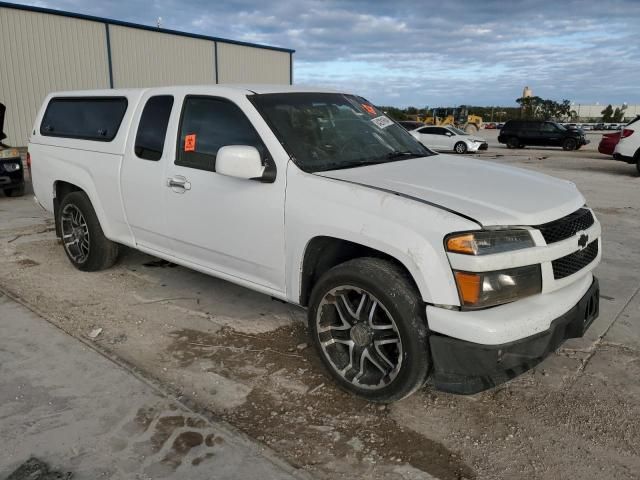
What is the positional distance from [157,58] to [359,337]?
25.6 m

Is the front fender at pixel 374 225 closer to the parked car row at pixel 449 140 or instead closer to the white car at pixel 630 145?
the white car at pixel 630 145

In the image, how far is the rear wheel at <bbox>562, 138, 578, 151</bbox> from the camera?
85.1 ft

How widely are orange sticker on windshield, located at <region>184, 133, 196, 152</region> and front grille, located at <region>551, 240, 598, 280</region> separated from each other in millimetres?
2555

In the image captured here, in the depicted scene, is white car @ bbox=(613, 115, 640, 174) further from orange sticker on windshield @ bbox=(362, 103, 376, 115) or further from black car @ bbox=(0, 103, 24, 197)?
black car @ bbox=(0, 103, 24, 197)

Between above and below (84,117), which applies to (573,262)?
below

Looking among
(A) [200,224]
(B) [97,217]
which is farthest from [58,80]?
(A) [200,224]

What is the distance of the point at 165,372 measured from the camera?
346cm

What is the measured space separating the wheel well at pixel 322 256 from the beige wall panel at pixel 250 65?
26574 millimetres

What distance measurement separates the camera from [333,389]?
3.29 m

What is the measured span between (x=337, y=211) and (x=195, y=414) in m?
1.35

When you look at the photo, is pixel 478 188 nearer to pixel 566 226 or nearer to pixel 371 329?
pixel 566 226

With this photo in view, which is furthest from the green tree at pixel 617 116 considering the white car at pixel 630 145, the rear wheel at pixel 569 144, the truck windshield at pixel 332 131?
the truck windshield at pixel 332 131

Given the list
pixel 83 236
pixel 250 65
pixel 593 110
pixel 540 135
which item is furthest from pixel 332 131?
pixel 593 110

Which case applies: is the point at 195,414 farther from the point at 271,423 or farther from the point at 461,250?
the point at 461,250
